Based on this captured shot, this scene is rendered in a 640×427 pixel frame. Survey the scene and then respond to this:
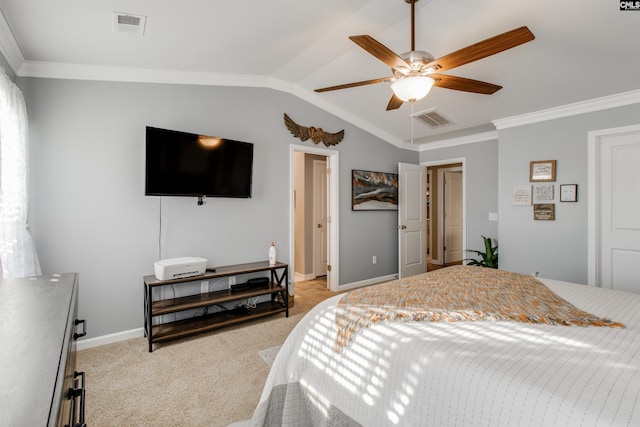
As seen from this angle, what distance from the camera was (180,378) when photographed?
2252 millimetres

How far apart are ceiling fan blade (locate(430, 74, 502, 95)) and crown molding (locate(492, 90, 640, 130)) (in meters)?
1.79

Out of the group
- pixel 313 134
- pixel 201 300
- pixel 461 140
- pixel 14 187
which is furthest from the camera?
pixel 461 140

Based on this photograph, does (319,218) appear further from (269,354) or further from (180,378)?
(180,378)

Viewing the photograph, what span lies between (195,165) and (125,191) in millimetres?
656

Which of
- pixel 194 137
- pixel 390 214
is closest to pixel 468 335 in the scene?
pixel 194 137

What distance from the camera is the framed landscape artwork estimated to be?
456 cm

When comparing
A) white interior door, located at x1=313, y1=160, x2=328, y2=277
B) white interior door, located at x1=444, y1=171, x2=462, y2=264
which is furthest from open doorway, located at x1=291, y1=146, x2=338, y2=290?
white interior door, located at x1=444, y1=171, x2=462, y2=264

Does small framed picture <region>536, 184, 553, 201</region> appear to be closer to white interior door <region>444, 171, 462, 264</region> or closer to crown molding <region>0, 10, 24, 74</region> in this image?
white interior door <region>444, 171, 462, 264</region>

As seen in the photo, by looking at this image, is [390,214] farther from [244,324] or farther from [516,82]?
[244,324]

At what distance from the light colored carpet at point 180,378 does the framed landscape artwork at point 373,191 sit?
220cm

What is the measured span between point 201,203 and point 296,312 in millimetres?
1633

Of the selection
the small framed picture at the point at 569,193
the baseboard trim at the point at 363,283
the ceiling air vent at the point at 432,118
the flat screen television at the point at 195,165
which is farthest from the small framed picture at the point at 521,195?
the flat screen television at the point at 195,165

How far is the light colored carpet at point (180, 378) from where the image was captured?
186cm

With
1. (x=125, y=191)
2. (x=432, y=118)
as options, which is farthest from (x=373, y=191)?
(x=125, y=191)
